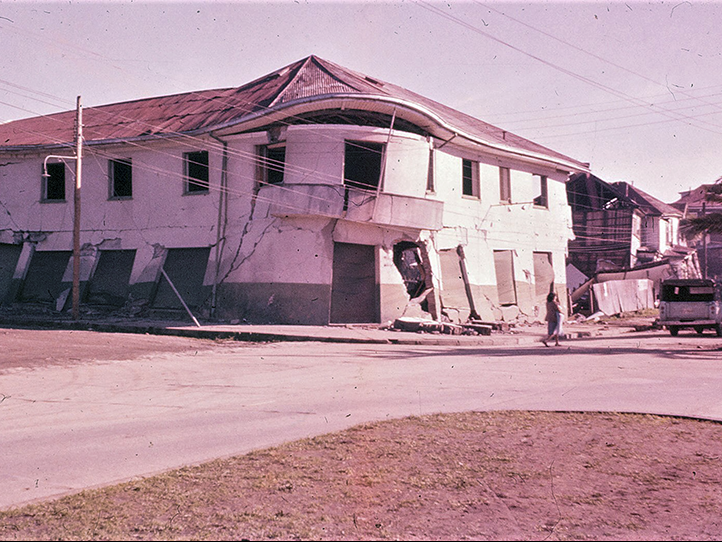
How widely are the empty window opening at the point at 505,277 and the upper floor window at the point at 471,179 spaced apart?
118 inches

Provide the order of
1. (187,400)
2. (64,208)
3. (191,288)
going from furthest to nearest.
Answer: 1. (64,208)
2. (191,288)
3. (187,400)

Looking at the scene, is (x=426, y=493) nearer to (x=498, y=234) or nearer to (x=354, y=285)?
(x=354, y=285)

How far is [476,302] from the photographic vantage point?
92.2 feet

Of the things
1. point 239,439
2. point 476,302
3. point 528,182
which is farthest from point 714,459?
point 528,182

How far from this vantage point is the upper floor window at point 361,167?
82.9 ft

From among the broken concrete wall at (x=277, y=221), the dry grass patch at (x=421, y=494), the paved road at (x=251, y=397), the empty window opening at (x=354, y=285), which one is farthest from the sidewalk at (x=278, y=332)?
the dry grass patch at (x=421, y=494)

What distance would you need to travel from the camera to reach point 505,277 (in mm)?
30453

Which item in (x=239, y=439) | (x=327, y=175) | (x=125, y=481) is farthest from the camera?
(x=327, y=175)

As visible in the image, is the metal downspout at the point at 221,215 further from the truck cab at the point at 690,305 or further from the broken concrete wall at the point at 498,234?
the truck cab at the point at 690,305

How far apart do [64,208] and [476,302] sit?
1698 centimetres

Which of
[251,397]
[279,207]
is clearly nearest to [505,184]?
[279,207]

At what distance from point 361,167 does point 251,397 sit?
18034 millimetres

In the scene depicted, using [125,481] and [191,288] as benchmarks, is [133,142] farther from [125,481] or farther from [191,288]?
[125,481]

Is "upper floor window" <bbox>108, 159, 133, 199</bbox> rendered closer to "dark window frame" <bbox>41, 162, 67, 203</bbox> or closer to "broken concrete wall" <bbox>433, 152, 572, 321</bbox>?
"dark window frame" <bbox>41, 162, 67, 203</bbox>
